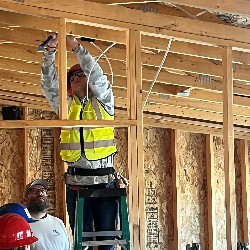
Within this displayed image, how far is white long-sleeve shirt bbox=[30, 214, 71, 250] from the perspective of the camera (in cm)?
443

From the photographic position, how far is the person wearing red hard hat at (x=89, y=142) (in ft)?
13.3

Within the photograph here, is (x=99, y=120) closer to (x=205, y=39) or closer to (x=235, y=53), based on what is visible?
(x=205, y=39)

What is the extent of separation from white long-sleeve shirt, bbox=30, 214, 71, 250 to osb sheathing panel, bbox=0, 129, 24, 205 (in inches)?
170

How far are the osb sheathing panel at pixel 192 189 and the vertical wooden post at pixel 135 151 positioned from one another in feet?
18.0

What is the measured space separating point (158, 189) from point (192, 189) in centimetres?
52

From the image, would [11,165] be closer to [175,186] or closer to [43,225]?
[175,186]

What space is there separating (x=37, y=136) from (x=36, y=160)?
12.4 inches

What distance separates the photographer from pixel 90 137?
13.5ft

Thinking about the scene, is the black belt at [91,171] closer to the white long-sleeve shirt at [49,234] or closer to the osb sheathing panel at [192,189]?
the white long-sleeve shirt at [49,234]

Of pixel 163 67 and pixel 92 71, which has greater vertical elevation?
pixel 163 67

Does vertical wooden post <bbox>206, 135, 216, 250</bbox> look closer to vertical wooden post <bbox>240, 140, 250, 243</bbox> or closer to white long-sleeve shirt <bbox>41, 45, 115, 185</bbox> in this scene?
vertical wooden post <bbox>240, 140, 250, 243</bbox>

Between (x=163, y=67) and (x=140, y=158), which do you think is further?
(x=163, y=67)

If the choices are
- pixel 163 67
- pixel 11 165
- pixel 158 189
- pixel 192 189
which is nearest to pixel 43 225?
pixel 163 67

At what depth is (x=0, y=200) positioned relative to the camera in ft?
28.9
